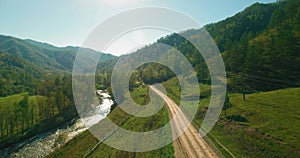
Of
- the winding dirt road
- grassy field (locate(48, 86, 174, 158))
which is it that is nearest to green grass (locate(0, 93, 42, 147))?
grassy field (locate(48, 86, 174, 158))

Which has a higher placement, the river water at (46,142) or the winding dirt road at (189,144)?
the winding dirt road at (189,144)

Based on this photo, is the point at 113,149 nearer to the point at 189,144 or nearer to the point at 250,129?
the point at 189,144

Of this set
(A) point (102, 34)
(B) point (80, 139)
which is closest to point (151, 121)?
(B) point (80, 139)

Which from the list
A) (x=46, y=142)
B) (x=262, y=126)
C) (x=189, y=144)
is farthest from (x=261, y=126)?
(x=46, y=142)

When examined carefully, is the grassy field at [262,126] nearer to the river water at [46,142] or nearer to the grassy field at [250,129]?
the grassy field at [250,129]

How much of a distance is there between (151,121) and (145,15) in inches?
1002

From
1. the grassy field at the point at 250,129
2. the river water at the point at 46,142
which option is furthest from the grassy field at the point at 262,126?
the river water at the point at 46,142

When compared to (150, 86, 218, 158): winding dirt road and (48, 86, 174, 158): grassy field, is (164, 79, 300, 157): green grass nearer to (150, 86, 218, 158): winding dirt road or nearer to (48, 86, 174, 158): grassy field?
(150, 86, 218, 158): winding dirt road

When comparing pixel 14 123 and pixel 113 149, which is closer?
pixel 113 149

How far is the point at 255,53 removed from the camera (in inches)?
3295

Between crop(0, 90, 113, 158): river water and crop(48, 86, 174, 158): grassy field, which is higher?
crop(48, 86, 174, 158): grassy field

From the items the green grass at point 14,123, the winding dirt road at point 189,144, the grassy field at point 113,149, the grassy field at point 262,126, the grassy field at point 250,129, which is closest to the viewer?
the grassy field at point 262,126

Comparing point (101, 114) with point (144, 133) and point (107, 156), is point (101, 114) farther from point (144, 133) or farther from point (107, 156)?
point (107, 156)

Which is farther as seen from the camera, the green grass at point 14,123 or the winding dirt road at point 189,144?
the green grass at point 14,123
